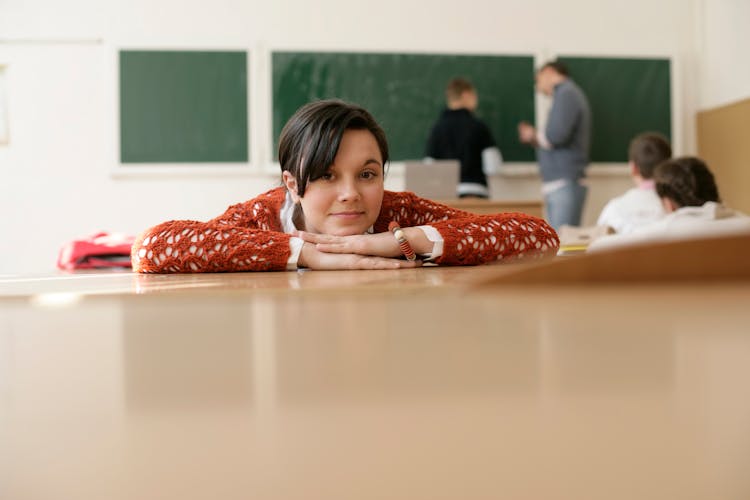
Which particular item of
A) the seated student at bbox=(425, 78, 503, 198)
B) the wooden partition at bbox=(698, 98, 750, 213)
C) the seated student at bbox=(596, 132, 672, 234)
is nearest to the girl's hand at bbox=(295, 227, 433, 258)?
the seated student at bbox=(596, 132, 672, 234)

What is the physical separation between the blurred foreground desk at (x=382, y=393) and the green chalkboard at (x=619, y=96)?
177 inches

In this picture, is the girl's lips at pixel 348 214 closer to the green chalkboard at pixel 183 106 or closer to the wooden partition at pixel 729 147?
the green chalkboard at pixel 183 106

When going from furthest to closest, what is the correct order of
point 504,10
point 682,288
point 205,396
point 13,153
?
point 504,10, point 13,153, point 205,396, point 682,288

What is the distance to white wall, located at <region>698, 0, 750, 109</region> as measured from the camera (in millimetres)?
4438

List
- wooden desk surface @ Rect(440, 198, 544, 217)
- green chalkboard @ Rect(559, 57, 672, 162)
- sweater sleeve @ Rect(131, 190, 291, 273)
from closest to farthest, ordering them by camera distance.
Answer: sweater sleeve @ Rect(131, 190, 291, 273)
wooden desk surface @ Rect(440, 198, 544, 217)
green chalkboard @ Rect(559, 57, 672, 162)

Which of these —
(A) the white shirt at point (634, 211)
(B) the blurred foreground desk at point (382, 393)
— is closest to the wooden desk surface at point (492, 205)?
(A) the white shirt at point (634, 211)

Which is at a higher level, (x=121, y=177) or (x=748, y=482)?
(x=121, y=177)

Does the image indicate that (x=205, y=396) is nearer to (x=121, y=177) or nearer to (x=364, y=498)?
(x=364, y=498)

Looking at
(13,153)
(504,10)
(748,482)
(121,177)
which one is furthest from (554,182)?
(748,482)

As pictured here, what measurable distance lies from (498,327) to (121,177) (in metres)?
4.35

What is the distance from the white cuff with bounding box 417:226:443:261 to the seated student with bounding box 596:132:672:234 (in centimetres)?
203

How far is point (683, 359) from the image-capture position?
357 mm

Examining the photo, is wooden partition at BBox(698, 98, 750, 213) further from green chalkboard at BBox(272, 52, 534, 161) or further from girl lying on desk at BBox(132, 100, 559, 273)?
girl lying on desk at BBox(132, 100, 559, 273)

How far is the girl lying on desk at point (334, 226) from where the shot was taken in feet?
3.86
